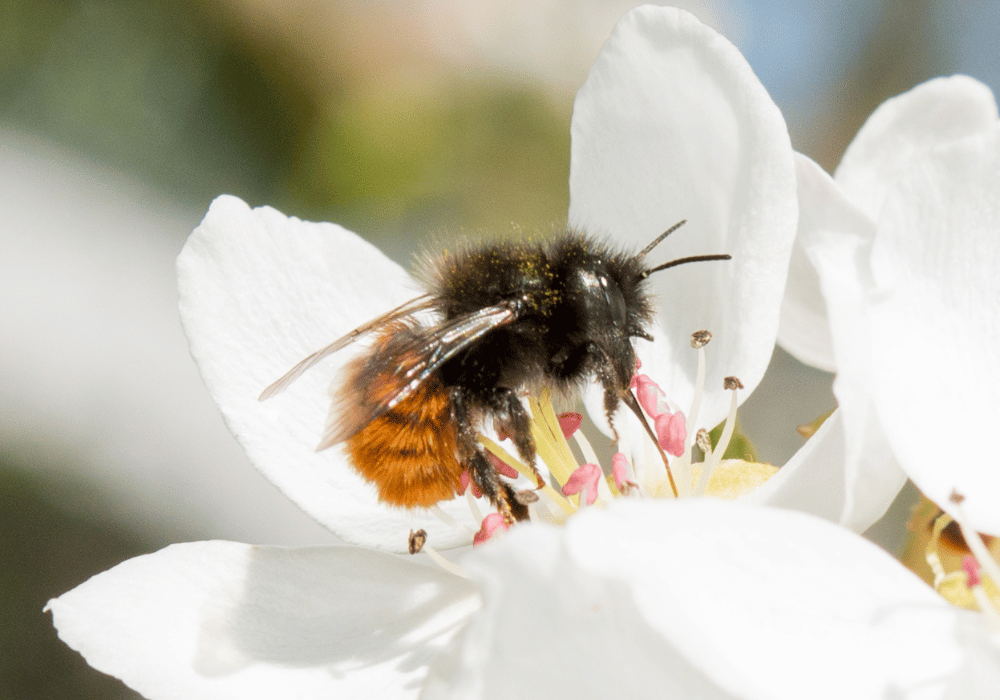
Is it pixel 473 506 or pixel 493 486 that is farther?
pixel 473 506

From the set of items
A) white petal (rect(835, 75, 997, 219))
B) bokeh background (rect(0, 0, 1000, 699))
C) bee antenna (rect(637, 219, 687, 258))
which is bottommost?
bokeh background (rect(0, 0, 1000, 699))

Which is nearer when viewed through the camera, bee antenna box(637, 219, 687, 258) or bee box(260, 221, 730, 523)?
bee box(260, 221, 730, 523)

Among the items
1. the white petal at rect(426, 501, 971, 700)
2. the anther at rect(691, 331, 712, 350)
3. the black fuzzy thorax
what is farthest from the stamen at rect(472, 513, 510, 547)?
the white petal at rect(426, 501, 971, 700)

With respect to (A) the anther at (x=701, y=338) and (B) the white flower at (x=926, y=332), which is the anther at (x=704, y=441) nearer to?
(A) the anther at (x=701, y=338)

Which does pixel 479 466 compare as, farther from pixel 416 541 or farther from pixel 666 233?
pixel 666 233

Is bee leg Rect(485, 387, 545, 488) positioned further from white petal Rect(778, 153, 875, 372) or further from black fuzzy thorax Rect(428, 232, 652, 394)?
white petal Rect(778, 153, 875, 372)

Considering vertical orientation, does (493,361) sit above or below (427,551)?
above

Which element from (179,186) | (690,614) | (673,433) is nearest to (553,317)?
(673,433)

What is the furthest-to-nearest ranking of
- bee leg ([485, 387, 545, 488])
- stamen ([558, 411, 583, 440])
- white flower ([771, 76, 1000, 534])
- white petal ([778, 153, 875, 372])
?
1. stamen ([558, 411, 583, 440])
2. bee leg ([485, 387, 545, 488])
3. white petal ([778, 153, 875, 372])
4. white flower ([771, 76, 1000, 534])
